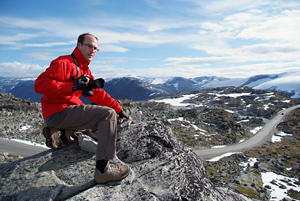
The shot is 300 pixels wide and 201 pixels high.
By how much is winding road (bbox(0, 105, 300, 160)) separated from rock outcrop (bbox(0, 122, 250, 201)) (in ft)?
127

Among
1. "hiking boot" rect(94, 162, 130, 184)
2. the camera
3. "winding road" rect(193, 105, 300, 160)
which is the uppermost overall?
the camera

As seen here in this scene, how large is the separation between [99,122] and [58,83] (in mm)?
1821

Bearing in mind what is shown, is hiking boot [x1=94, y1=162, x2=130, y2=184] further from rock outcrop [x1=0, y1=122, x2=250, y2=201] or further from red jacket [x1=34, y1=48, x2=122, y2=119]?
red jacket [x1=34, y1=48, x2=122, y2=119]

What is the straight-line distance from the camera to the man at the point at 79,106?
17.9 feet

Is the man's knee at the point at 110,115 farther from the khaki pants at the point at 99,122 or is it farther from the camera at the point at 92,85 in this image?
the camera at the point at 92,85

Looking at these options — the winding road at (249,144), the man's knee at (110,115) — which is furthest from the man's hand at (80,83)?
the winding road at (249,144)

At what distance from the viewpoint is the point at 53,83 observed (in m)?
5.42

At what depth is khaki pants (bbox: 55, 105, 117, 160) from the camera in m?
5.67

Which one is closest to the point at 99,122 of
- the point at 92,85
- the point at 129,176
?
the point at 92,85

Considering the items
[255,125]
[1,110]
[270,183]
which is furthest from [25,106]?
[255,125]

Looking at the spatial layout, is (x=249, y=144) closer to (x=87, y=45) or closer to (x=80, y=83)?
(x=87, y=45)

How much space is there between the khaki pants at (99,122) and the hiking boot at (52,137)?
1.41 meters

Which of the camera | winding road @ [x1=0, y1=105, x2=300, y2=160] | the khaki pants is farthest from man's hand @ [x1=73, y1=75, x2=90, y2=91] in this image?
winding road @ [x1=0, y1=105, x2=300, y2=160]

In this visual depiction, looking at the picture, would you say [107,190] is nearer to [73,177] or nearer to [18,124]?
[73,177]
